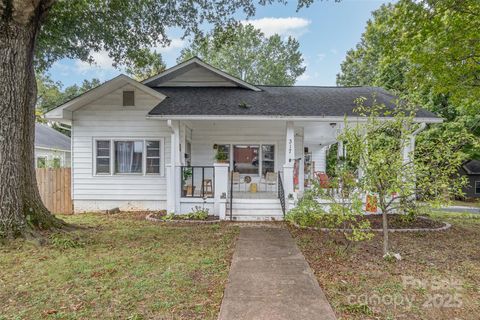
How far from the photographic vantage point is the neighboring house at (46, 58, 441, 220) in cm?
877

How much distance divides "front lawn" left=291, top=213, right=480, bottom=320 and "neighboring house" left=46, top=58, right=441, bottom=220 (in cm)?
312

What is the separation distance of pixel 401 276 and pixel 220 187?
548 centimetres

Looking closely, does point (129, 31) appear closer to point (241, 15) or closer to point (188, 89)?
point (188, 89)

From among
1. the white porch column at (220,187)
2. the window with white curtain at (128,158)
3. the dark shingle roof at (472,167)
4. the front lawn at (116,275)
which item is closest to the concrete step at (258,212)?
the white porch column at (220,187)

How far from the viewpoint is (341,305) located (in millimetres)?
3273

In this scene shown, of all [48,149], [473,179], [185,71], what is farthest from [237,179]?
[473,179]

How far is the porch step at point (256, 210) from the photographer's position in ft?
28.3

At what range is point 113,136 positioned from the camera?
992cm

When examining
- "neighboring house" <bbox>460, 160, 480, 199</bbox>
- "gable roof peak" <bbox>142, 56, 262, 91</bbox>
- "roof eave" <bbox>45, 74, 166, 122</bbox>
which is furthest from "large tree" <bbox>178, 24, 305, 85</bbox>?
"roof eave" <bbox>45, 74, 166, 122</bbox>

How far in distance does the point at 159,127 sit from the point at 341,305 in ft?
27.3

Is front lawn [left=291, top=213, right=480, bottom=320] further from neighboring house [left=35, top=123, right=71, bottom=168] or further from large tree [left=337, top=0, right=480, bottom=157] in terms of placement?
neighboring house [left=35, top=123, right=71, bottom=168]

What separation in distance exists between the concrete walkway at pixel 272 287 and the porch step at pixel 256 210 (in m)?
2.75

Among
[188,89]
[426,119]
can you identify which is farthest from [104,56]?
[426,119]

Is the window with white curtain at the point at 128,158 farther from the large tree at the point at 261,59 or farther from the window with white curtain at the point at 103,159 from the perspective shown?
the large tree at the point at 261,59
